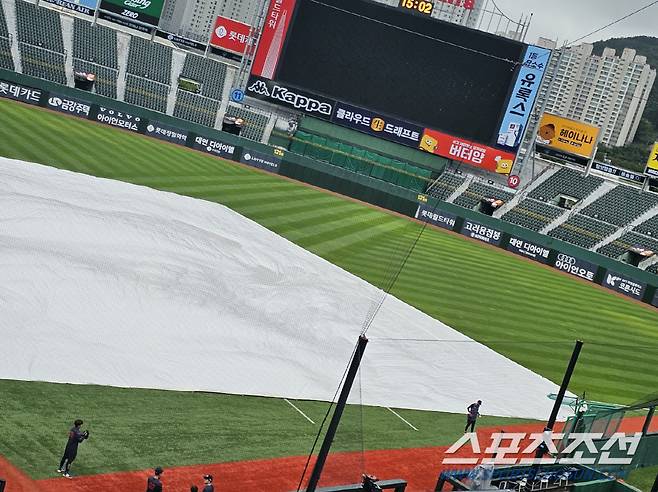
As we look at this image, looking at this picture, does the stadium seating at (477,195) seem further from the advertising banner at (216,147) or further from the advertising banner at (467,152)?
the advertising banner at (216,147)

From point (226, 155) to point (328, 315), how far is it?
34169 millimetres

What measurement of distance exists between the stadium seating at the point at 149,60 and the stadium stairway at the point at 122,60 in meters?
0.33

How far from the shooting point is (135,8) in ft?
221

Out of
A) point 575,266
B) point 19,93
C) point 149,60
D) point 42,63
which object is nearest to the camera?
point 575,266

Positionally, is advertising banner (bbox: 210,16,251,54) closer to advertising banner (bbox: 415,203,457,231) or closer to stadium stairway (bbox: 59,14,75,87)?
stadium stairway (bbox: 59,14,75,87)

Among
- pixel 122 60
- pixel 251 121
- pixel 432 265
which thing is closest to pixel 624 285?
pixel 432 265

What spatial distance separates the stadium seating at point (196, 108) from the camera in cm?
6194

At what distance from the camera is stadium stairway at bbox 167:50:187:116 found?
6231cm

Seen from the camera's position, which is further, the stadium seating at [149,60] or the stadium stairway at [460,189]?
the stadium seating at [149,60]

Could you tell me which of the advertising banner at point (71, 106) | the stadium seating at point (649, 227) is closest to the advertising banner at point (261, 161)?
the advertising banner at point (71, 106)

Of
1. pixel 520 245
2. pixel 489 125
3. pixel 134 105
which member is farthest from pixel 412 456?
pixel 134 105

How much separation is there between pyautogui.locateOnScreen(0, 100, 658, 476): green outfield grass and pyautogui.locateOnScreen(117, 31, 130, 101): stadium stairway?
8.78 metres

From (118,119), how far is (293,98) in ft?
41.5

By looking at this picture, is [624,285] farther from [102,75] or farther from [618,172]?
[102,75]
